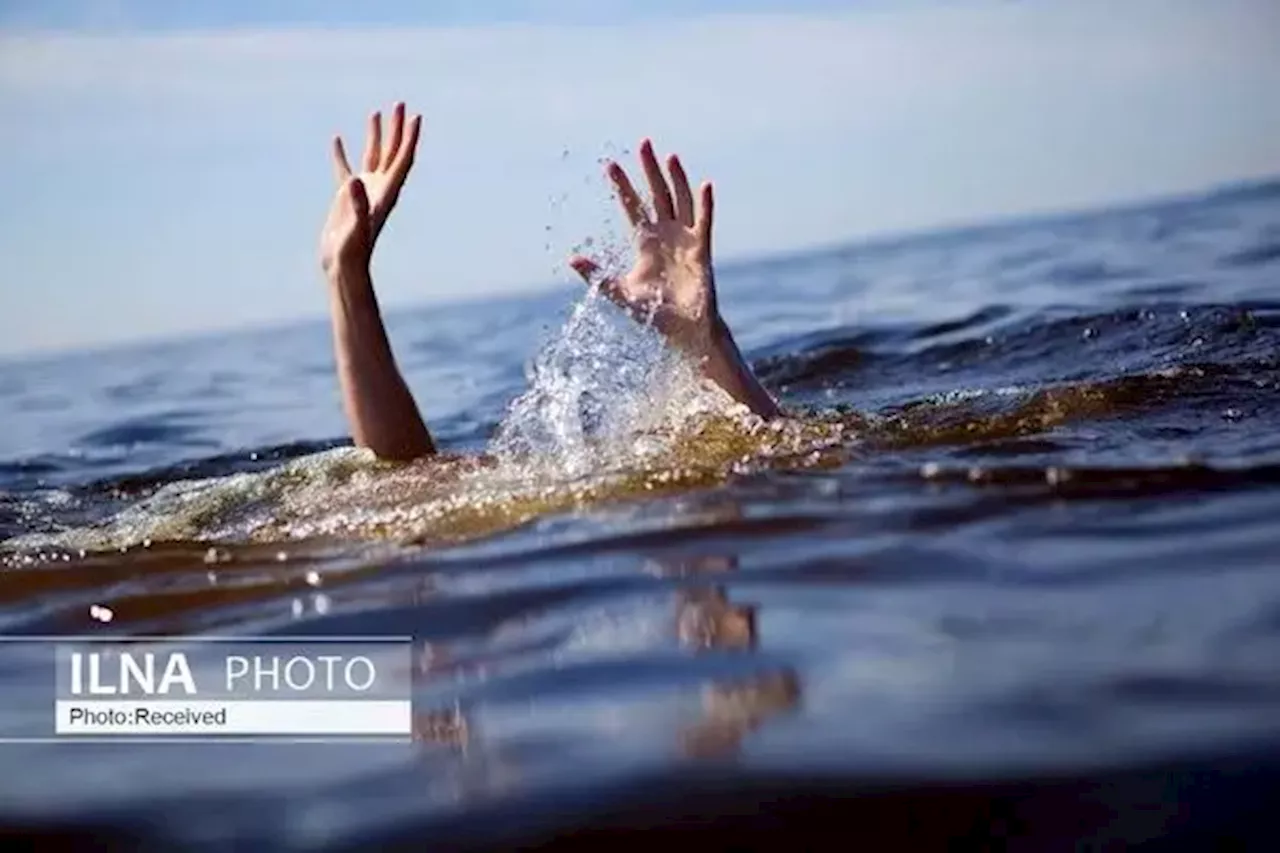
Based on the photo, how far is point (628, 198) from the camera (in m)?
2.49

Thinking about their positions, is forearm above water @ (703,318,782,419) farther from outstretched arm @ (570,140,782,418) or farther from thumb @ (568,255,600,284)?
thumb @ (568,255,600,284)

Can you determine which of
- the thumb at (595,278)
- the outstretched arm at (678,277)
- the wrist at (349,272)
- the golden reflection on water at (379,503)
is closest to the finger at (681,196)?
the outstretched arm at (678,277)

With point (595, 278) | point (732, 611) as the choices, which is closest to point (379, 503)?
point (595, 278)

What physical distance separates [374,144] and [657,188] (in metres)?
0.46

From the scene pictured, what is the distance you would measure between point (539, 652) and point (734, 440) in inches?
35.5

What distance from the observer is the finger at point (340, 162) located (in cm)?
261

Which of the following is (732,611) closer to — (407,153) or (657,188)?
(657,188)

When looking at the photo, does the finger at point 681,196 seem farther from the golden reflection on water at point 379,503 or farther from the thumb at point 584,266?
the golden reflection on water at point 379,503

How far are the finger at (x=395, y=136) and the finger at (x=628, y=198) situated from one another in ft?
1.08

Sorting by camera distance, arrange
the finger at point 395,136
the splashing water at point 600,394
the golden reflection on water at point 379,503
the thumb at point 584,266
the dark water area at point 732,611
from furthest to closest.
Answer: the finger at point 395,136 → the thumb at point 584,266 → the splashing water at point 600,394 → the golden reflection on water at point 379,503 → the dark water area at point 732,611

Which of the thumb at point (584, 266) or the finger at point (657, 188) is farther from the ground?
the finger at point (657, 188)

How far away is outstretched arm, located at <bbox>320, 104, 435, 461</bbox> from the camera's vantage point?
247 cm

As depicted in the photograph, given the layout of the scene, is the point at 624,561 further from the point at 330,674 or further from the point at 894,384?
the point at 894,384

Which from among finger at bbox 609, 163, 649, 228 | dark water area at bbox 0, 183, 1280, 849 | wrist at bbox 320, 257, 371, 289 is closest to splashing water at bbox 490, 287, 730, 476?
dark water area at bbox 0, 183, 1280, 849
